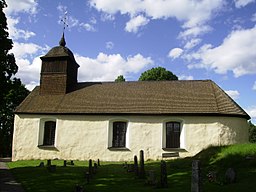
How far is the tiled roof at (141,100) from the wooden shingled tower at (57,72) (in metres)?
0.77

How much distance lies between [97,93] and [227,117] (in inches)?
433

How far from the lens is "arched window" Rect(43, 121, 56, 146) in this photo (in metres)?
25.0

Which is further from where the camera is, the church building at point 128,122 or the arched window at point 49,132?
the arched window at point 49,132

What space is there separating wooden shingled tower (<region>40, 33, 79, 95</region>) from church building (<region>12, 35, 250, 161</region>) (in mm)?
393

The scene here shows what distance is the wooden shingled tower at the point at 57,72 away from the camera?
1080 inches

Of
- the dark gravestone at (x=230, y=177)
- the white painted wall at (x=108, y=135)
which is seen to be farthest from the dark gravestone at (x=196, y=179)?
the white painted wall at (x=108, y=135)

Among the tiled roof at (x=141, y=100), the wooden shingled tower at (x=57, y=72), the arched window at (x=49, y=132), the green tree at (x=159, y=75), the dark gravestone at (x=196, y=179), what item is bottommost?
the dark gravestone at (x=196, y=179)

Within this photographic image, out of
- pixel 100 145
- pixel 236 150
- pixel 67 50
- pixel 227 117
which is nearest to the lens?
pixel 236 150

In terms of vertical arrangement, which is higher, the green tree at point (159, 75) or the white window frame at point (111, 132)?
the green tree at point (159, 75)

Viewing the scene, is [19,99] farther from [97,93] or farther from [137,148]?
[137,148]

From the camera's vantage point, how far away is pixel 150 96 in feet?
82.1

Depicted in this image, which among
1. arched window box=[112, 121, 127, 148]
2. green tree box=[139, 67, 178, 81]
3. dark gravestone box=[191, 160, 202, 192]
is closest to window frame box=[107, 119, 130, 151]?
arched window box=[112, 121, 127, 148]

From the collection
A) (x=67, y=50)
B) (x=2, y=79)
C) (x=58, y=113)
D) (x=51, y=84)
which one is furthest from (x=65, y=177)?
(x=67, y=50)

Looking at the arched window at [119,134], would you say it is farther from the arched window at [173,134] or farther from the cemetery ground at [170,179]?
the cemetery ground at [170,179]
